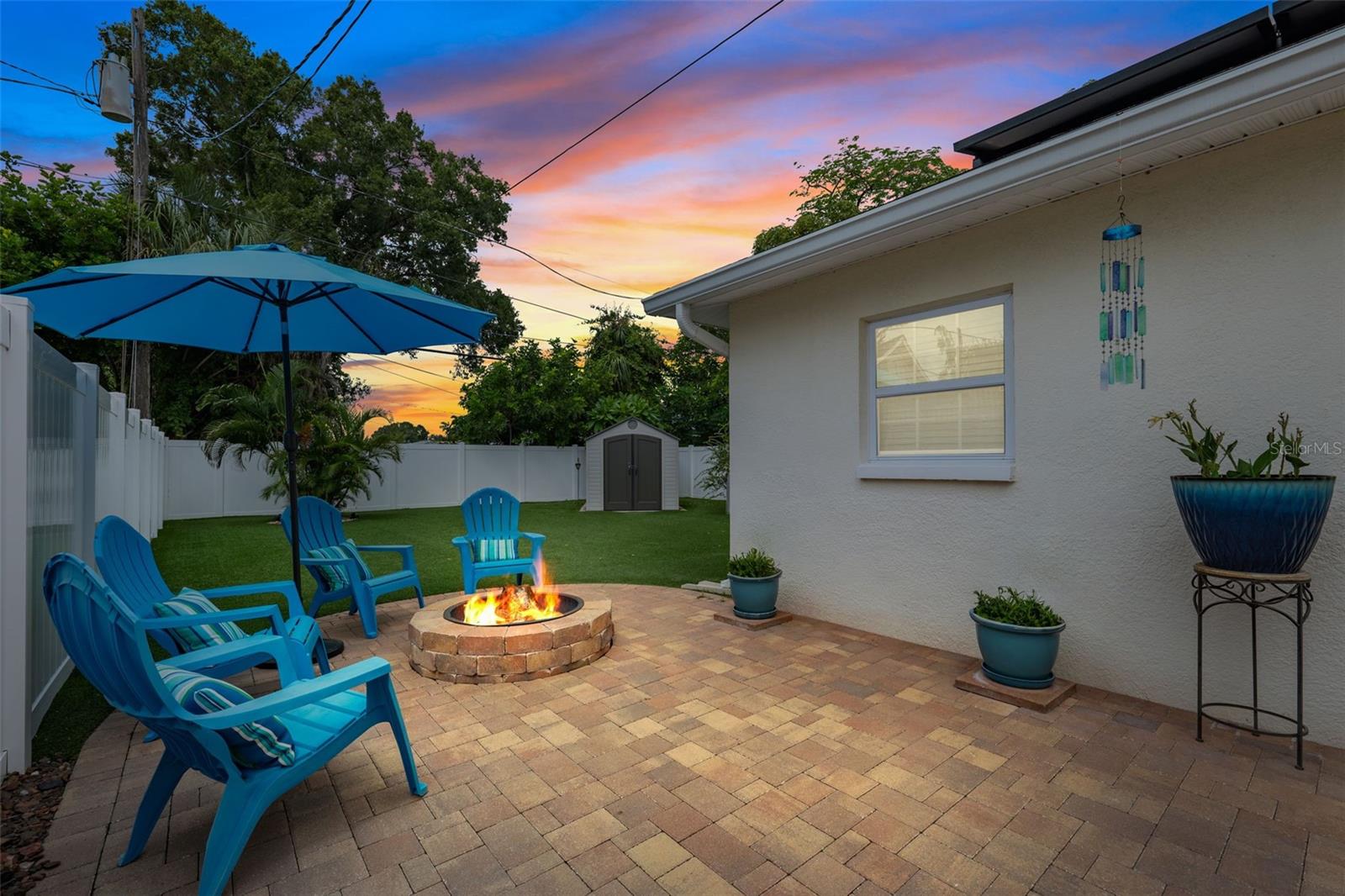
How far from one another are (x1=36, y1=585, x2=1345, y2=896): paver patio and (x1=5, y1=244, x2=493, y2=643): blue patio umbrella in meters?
1.83

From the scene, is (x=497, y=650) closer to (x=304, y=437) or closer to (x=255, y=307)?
(x=255, y=307)

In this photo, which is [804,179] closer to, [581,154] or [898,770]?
[581,154]

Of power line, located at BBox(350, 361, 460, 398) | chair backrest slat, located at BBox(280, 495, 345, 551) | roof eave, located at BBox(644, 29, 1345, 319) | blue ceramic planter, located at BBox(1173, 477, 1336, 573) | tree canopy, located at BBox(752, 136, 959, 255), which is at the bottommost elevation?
chair backrest slat, located at BBox(280, 495, 345, 551)

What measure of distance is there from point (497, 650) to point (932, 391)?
3.42m

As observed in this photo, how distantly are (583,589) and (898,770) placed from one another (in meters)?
3.81

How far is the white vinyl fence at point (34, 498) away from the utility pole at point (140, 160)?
320 inches

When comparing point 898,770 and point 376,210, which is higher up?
point 376,210

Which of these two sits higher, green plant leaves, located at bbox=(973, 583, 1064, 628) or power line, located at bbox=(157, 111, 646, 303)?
power line, located at bbox=(157, 111, 646, 303)

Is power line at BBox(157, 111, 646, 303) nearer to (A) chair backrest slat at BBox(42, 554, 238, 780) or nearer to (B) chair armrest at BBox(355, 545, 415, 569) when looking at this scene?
(B) chair armrest at BBox(355, 545, 415, 569)

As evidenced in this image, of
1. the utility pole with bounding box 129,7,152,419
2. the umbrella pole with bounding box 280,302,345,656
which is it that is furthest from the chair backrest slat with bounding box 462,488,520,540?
the utility pole with bounding box 129,7,152,419

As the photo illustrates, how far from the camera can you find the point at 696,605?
5422 millimetres

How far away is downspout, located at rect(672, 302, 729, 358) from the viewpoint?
18.4 ft

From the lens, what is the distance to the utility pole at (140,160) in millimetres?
10102

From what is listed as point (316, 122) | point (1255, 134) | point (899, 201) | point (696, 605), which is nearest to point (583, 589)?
point (696, 605)
